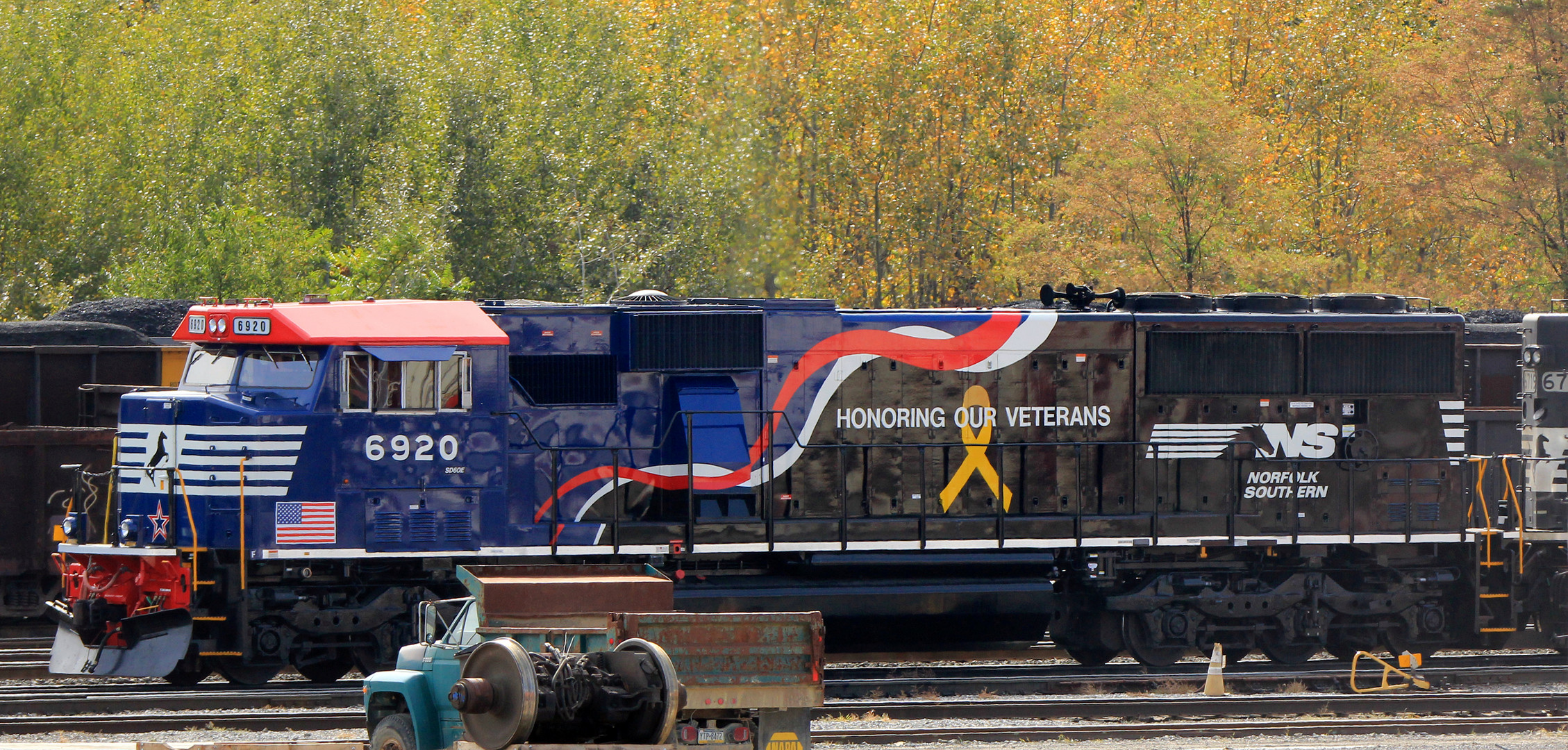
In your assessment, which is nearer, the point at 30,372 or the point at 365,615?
the point at 365,615

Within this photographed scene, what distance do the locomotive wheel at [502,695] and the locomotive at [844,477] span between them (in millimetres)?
5123

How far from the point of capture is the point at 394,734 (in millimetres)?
9305

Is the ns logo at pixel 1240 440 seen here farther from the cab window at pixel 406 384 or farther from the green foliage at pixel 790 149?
the green foliage at pixel 790 149

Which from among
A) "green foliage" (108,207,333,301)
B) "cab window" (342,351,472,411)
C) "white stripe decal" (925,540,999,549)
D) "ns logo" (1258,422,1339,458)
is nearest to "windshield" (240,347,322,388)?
"cab window" (342,351,472,411)

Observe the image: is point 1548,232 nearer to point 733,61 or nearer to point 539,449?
point 733,61

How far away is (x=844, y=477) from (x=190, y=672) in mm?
5976

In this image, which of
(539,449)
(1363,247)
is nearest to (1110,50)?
(1363,247)

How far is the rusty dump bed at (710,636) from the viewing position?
8.93 meters

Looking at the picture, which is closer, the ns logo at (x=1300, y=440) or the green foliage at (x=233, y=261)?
the ns logo at (x=1300, y=440)

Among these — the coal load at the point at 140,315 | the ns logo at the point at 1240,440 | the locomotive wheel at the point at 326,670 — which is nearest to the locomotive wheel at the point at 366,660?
the locomotive wheel at the point at 326,670

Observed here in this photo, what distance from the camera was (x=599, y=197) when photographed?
118 ft

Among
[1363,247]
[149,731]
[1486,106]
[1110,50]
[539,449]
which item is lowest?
[149,731]

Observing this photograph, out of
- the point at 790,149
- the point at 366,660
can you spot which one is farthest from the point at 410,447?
the point at 790,149

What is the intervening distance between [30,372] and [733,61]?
2954 centimetres
